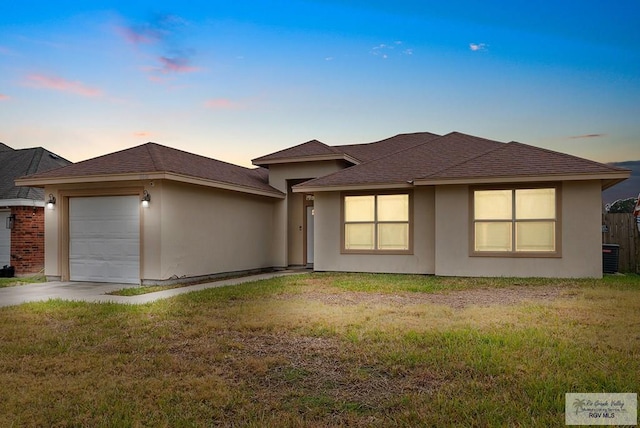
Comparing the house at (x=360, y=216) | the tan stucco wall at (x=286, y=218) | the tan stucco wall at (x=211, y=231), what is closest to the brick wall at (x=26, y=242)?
the house at (x=360, y=216)

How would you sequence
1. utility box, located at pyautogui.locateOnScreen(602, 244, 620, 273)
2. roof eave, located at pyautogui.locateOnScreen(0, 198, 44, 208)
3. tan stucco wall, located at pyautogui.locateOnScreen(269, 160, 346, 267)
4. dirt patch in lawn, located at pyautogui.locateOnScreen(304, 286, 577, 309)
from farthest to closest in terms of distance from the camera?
1. tan stucco wall, located at pyautogui.locateOnScreen(269, 160, 346, 267)
2. roof eave, located at pyautogui.locateOnScreen(0, 198, 44, 208)
3. utility box, located at pyautogui.locateOnScreen(602, 244, 620, 273)
4. dirt patch in lawn, located at pyautogui.locateOnScreen(304, 286, 577, 309)

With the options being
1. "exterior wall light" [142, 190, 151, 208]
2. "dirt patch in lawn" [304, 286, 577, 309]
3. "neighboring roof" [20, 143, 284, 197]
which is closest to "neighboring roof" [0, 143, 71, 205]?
"neighboring roof" [20, 143, 284, 197]

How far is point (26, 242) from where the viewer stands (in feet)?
50.2

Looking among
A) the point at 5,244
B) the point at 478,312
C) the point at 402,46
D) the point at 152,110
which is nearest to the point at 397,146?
the point at 402,46

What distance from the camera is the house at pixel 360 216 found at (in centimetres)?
1185

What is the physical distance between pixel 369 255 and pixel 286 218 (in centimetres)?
384

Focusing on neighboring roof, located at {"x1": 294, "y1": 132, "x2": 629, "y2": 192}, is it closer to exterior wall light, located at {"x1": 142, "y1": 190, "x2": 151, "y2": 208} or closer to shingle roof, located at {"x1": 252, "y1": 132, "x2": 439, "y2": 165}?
shingle roof, located at {"x1": 252, "y1": 132, "x2": 439, "y2": 165}

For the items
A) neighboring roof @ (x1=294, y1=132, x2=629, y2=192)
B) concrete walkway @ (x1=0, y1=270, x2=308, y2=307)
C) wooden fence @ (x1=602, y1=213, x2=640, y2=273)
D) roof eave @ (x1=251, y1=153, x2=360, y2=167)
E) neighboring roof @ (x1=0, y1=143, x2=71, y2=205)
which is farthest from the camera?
roof eave @ (x1=251, y1=153, x2=360, y2=167)

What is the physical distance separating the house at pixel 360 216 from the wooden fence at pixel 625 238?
2.37 meters

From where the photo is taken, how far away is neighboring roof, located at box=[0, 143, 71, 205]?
15.4 meters

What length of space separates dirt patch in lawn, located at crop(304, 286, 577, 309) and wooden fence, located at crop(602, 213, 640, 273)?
5.73m

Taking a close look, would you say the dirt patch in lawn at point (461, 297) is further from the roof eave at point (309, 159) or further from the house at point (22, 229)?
the house at point (22, 229)

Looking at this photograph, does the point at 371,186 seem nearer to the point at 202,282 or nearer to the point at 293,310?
the point at 202,282

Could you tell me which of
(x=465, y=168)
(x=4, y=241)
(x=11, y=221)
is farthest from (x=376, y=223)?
(x=4, y=241)
